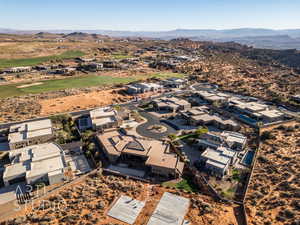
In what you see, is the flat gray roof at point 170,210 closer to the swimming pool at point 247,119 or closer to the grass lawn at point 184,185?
the grass lawn at point 184,185

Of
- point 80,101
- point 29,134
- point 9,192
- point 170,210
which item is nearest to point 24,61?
point 80,101

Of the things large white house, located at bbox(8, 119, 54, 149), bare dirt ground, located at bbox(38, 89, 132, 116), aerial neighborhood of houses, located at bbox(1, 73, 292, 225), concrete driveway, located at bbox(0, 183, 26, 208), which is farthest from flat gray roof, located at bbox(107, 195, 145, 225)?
bare dirt ground, located at bbox(38, 89, 132, 116)

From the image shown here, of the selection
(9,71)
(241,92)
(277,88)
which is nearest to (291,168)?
(241,92)

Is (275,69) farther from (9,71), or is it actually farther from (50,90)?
(9,71)

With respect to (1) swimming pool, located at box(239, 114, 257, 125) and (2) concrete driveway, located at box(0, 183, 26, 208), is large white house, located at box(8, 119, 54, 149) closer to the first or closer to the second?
(2) concrete driveway, located at box(0, 183, 26, 208)

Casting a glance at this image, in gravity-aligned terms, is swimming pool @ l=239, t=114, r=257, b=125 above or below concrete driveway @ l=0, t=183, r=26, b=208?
above
